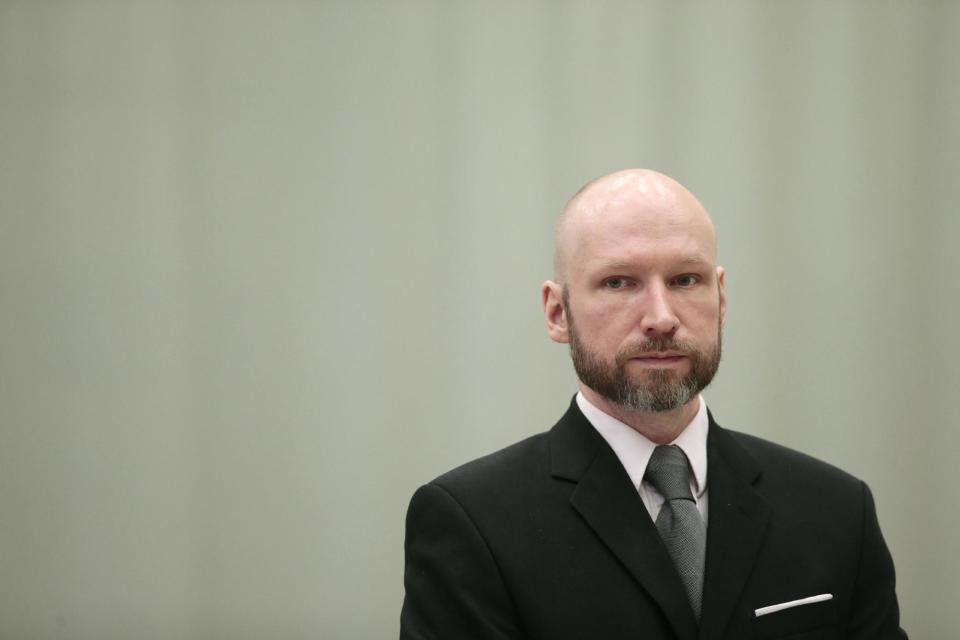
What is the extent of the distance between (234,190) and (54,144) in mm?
481

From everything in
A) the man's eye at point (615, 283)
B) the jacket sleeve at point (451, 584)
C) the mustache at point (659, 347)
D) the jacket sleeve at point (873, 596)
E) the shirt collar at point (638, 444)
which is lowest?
the jacket sleeve at point (873, 596)

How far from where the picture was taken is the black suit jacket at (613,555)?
151 centimetres

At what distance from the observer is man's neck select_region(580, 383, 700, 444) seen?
5.37ft

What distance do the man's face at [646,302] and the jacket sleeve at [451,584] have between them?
32 cm

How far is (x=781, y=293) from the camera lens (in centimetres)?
282

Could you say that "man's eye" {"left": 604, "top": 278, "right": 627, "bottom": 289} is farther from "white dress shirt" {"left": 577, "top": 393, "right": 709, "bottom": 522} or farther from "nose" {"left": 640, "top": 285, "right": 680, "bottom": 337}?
"white dress shirt" {"left": 577, "top": 393, "right": 709, "bottom": 522}

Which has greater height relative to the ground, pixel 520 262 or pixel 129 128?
pixel 129 128

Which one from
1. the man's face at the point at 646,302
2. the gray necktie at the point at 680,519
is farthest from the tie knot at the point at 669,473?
the man's face at the point at 646,302

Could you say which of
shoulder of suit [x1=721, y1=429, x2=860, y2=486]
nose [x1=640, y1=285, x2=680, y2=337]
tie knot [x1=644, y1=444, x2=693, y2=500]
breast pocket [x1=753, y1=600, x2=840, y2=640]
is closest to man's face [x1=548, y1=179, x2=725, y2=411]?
nose [x1=640, y1=285, x2=680, y2=337]

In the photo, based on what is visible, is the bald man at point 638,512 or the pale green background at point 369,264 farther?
the pale green background at point 369,264

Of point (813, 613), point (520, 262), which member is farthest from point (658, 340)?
point (520, 262)

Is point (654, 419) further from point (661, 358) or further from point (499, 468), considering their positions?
point (499, 468)

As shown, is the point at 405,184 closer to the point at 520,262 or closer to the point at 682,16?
the point at 520,262

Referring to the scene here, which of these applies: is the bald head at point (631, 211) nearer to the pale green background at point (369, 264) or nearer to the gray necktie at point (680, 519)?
the gray necktie at point (680, 519)
